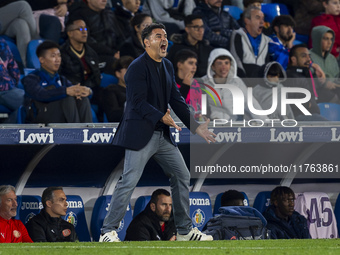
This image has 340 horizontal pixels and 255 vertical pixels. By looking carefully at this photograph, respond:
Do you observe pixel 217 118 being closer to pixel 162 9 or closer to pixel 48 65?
pixel 48 65

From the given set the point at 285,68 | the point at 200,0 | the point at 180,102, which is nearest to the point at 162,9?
the point at 200,0

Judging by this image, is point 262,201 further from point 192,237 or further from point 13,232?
point 13,232

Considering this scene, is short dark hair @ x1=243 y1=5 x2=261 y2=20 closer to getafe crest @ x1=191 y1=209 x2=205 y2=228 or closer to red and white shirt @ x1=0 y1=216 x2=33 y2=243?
getafe crest @ x1=191 y1=209 x2=205 y2=228

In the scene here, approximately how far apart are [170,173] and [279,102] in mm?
3092

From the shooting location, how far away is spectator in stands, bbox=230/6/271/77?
31.9 feet

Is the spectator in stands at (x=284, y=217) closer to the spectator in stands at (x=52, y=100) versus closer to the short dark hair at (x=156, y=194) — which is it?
the short dark hair at (x=156, y=194)

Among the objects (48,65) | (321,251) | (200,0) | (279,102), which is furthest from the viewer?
(200,0)

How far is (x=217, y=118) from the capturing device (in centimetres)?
824

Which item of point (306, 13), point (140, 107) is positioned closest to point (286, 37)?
point (306, 13)

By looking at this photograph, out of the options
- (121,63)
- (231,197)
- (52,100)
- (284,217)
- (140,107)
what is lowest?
(284,217)

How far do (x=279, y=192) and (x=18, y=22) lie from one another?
3897mm

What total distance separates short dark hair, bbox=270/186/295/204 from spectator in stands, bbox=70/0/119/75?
263 cm

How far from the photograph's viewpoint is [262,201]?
838 cm

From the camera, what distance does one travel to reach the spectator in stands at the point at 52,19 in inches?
386
